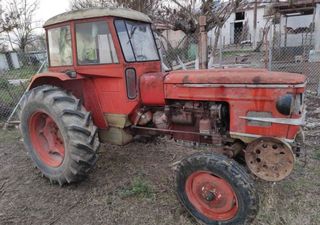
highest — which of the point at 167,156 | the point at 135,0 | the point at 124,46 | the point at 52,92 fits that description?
the point at 135,0

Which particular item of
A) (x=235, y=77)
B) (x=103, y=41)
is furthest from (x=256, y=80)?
(x=103, y=41)

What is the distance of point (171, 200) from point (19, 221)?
5.26 ft

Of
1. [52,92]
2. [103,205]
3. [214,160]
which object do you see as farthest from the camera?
[52,92]

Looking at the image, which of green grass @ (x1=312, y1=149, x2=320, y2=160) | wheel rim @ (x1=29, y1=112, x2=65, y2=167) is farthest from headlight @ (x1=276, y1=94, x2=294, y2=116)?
wheel rim @ (x1=29, y1=112, x2=65, y2=167)

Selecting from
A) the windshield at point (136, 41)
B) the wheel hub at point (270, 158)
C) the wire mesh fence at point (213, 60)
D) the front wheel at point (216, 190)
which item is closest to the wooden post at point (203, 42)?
the wire mesh fence at point (213, 60)

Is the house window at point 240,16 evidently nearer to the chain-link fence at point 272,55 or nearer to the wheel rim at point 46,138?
the chain-link fence at point 272,55

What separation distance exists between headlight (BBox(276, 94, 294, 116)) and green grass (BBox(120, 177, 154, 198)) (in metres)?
1.70

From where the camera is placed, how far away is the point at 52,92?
359 centimetres

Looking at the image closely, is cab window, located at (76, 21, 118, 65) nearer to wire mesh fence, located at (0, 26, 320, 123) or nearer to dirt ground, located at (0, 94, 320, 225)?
wire mesh fence, located at (0, 26, 320, 123)

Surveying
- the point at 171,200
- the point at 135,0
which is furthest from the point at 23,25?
the point at 171,200

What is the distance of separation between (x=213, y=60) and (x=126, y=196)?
289 inches

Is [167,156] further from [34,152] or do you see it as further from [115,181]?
[34,152]

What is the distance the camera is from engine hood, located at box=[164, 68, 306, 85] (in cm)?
271

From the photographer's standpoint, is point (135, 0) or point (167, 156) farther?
point (135, 0)
